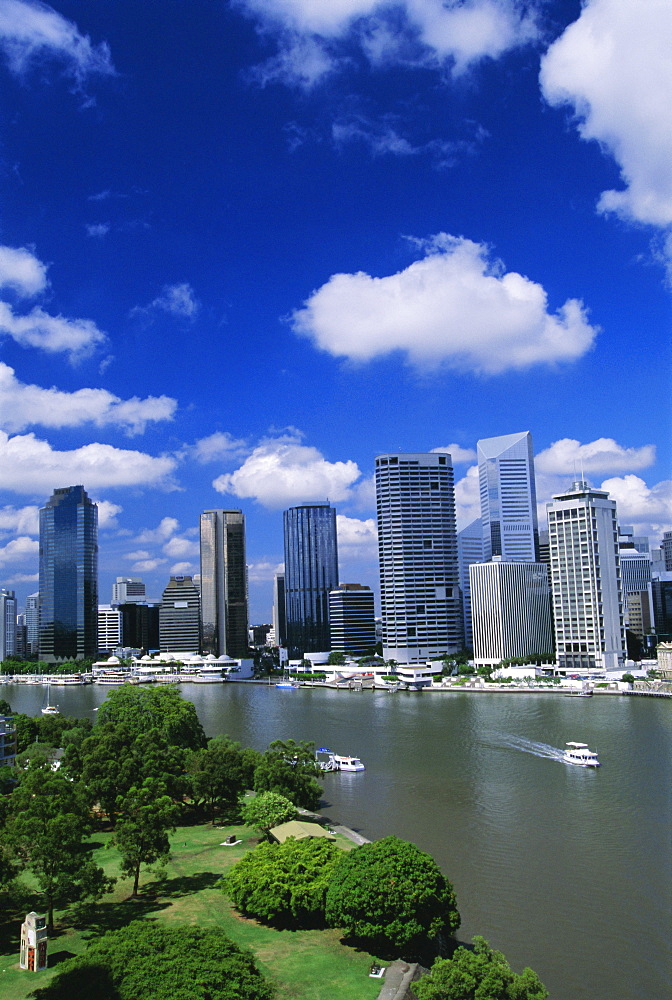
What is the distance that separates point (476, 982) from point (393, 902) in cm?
380

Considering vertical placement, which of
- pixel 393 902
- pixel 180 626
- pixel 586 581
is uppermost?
pixel 586 581

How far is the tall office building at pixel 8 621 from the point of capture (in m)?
166

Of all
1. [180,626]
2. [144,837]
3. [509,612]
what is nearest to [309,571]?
[180,626]

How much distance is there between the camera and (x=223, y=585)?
16375cm

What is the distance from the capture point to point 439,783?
114 feet

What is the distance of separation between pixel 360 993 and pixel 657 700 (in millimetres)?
64464

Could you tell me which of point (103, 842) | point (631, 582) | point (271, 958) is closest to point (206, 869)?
point (103, 842)

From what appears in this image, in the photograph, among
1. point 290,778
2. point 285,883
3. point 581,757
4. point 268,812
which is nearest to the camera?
point 285,883

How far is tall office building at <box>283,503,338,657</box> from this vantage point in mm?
159000

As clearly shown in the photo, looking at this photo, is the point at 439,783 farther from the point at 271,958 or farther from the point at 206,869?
the point at 271,958

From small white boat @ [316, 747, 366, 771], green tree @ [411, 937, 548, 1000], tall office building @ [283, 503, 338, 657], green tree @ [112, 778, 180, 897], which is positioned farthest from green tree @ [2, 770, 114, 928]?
tall office building @ [283, 503, 338, 657]

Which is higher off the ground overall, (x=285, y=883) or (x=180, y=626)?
(x=180, y=626)

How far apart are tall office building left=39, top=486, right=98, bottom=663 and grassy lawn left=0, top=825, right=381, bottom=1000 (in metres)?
139

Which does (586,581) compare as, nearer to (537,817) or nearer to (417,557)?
(417,557)
